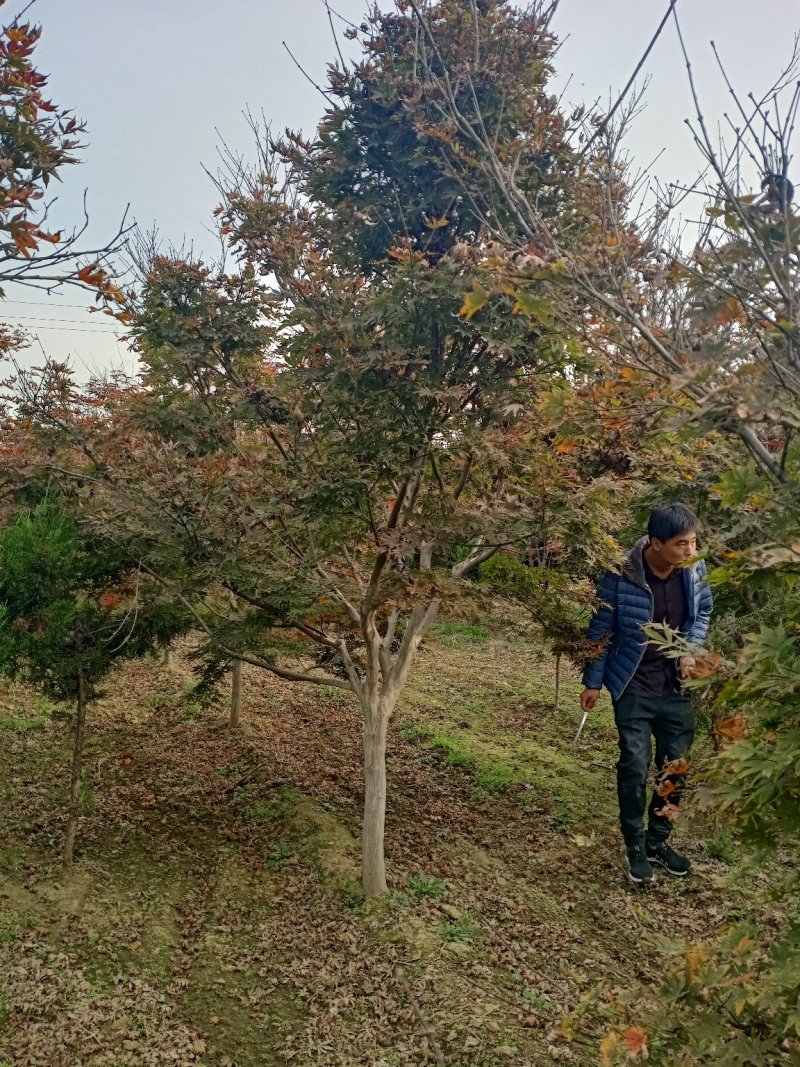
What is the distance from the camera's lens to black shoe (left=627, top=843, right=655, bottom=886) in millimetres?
4441

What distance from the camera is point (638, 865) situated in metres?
4.45

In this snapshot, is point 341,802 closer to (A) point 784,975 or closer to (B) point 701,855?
(B) point 701,855

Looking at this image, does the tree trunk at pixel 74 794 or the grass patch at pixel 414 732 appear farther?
the grass patch at pixel 414 732

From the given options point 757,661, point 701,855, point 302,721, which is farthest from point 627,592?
point 302,721

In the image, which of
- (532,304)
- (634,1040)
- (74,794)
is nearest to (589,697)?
(634,1040)

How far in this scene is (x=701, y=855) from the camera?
4961 millimetres

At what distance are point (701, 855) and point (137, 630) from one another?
4.49 m

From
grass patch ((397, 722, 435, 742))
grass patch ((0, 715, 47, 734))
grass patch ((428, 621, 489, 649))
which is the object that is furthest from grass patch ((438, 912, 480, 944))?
grass patch ((428, 621, 489, 649))

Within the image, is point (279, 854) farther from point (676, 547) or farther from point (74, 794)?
point (676, 547)

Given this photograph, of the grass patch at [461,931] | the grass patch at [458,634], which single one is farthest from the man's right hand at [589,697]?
the grass patch at [458,634]

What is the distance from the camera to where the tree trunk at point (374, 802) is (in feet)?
15.1

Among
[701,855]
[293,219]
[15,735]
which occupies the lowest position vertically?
[15,735]

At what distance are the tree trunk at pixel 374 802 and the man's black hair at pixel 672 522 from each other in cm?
215

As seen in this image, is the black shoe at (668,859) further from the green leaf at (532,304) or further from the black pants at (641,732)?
the green leaf at (532,304)
